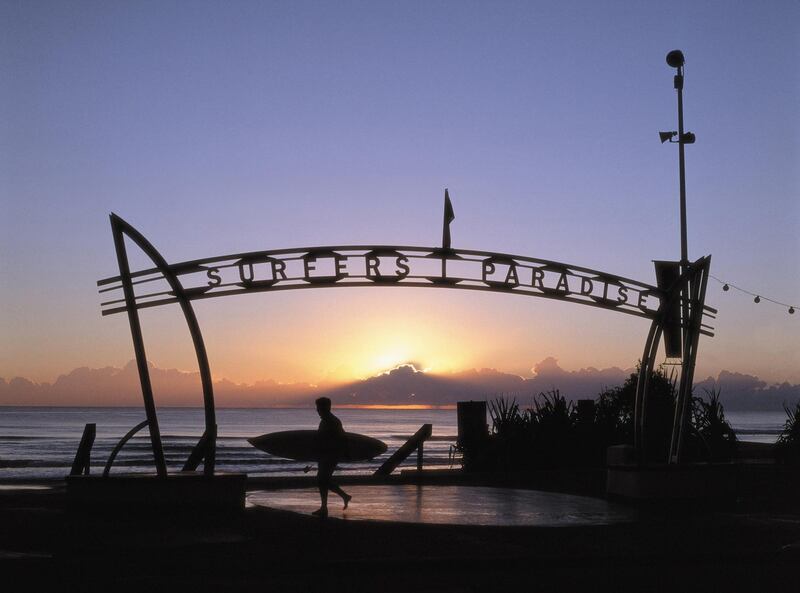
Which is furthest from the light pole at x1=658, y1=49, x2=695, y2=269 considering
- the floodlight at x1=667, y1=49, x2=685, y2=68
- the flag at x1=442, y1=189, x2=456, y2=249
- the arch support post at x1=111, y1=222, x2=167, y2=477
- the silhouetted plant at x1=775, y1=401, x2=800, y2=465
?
the arch support post at x1=111, y1=222, x2=167, y2=477

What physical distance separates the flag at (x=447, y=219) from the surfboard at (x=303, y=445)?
3.12 metres

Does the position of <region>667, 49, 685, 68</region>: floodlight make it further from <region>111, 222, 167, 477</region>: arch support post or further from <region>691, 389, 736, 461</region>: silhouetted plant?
<region>111, 222, 167, 477</region>: arch support post

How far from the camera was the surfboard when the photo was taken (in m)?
13.7

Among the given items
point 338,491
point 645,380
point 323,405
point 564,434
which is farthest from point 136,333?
point 564,434

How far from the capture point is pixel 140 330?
12.9 metres

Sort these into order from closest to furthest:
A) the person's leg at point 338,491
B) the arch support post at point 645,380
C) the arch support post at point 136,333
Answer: the arch support post at point 136,333 < the person's leg at point 338,491 < the arch support post at point 645,380

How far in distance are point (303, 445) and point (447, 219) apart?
3.96 meters

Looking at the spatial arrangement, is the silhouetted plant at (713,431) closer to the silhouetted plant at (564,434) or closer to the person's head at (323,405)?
the silhouetted plant at (564,434)

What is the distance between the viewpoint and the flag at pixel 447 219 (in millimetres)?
14070

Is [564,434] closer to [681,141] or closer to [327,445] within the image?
[681,141]

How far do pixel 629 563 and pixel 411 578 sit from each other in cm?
244

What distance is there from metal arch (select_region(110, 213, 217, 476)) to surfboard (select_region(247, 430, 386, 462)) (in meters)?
1.06

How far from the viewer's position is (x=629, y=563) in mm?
9680

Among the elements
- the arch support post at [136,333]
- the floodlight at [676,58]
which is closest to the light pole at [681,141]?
the floodlight at [676,58]
